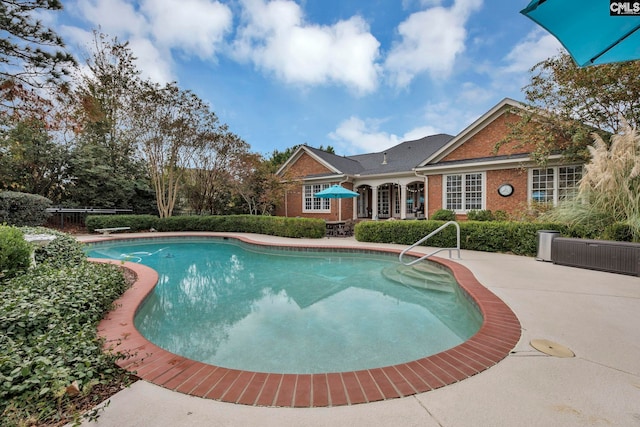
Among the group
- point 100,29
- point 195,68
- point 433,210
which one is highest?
point 100,29

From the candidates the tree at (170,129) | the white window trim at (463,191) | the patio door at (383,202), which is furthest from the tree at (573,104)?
the tree at (170,129)

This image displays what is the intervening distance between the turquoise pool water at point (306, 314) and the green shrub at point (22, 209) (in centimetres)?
1023

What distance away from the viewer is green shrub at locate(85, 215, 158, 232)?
15.8 meters

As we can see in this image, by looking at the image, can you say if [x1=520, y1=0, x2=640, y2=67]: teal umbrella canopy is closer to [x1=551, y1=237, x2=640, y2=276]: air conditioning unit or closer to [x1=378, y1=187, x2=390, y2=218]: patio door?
[x1=551, y1=237, x2=640, y2=276]: air conditioning unit

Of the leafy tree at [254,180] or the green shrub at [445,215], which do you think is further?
the leafy tree at [254,180]

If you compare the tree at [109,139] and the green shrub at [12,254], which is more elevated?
the tree at [109,139]

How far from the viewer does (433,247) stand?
9.76 m

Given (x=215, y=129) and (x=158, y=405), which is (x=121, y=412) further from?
(x=215, y=129)

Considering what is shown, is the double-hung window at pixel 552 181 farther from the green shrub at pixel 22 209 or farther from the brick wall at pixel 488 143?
the green shrub at pixel 22 209

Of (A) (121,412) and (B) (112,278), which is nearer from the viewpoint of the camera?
(A) (121,412)

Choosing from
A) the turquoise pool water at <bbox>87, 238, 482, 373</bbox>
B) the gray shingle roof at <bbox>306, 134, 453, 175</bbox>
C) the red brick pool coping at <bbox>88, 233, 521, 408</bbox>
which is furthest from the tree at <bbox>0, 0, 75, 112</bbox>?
the gray shingle roof at <bbox>306, 134, 453, 175</bbox>

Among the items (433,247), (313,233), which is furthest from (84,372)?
(313,233)

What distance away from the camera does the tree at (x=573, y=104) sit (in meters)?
9.07

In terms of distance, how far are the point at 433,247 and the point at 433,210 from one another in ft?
16.4
